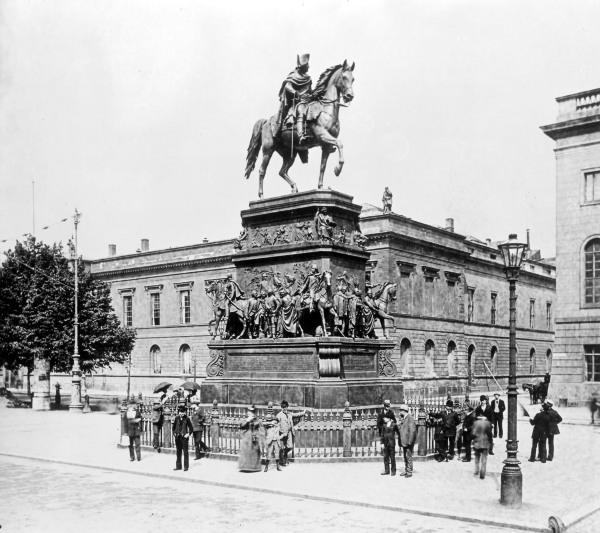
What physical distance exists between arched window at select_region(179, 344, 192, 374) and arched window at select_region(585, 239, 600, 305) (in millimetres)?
32031

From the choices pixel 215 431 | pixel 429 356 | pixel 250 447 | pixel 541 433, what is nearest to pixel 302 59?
pixel 215 431

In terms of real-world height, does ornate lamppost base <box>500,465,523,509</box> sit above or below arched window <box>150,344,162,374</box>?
above

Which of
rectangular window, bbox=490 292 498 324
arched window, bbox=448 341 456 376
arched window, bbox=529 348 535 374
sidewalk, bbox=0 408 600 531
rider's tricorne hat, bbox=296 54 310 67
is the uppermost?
rider's tricorne hat, bbox=296 54 310 67

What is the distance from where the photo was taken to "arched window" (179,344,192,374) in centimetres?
5922

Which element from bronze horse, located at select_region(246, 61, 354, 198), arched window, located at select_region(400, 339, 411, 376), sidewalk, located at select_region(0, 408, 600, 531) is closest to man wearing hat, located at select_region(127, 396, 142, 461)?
sidewalk, located at select_region(0, 408, 600, 531)

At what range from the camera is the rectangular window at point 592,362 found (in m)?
35.8

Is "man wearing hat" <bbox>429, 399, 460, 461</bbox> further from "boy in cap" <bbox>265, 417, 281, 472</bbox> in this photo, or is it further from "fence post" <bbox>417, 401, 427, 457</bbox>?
"boy in cap" <bbox>265, 417, 281, 472</bbox>

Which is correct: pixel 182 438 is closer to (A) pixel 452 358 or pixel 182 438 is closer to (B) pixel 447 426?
(B) pixel 447 426

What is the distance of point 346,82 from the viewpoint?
2067 cm

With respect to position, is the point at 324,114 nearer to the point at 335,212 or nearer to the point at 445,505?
the point at 335,212

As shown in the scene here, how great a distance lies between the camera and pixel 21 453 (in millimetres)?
18906

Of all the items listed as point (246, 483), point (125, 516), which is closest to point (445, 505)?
point (246, 483)

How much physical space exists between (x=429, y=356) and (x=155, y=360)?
22.4 metres

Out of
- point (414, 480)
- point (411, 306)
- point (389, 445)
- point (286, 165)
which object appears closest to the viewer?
point (414, 480)
